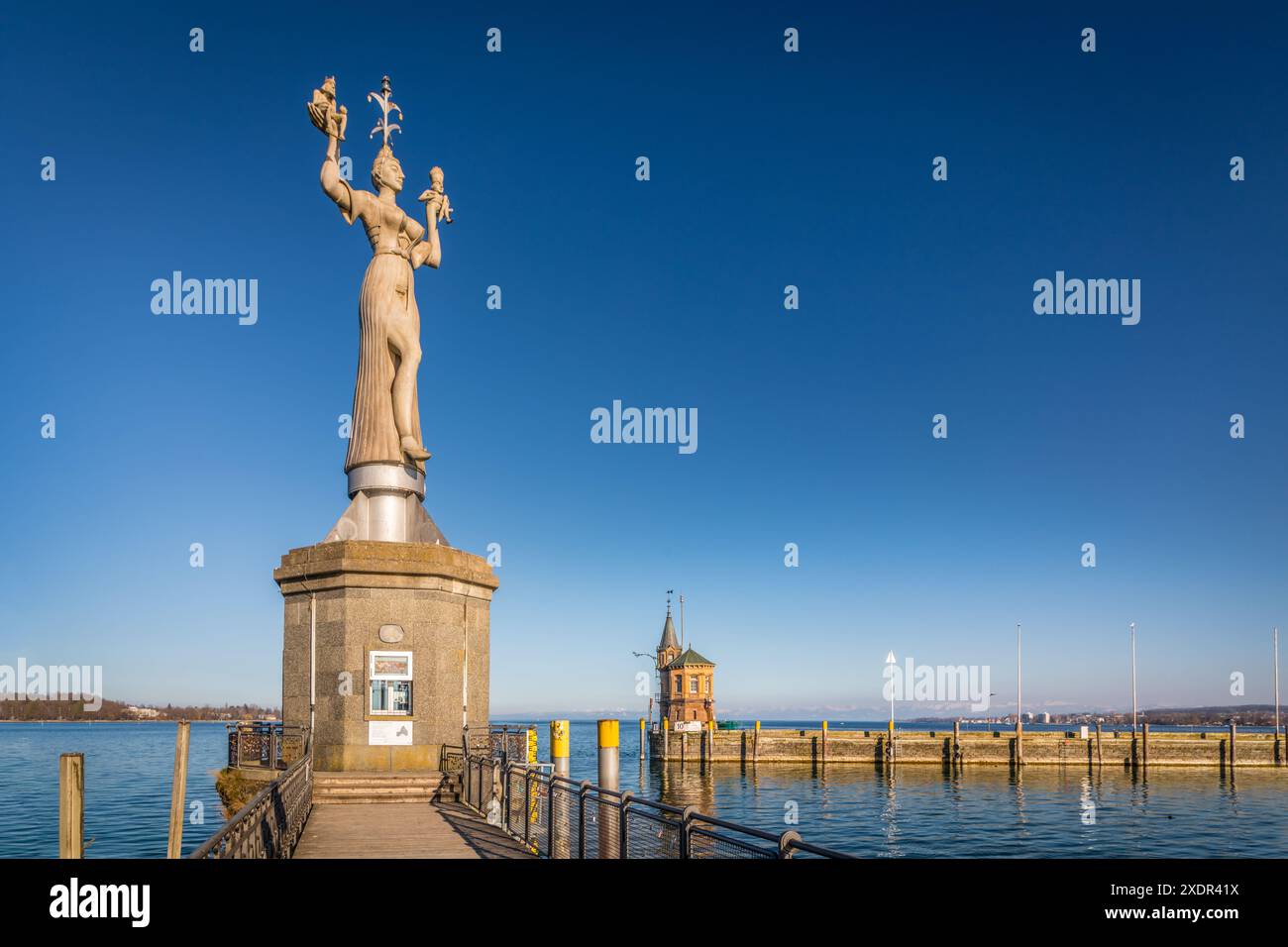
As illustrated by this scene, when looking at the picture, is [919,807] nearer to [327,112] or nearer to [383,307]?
[383,307]

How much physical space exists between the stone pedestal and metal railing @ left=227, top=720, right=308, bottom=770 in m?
0.35

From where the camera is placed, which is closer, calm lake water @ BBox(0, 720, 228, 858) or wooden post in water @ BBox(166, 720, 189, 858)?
wooden post in water @ BBox(166, 720, 189, 858)

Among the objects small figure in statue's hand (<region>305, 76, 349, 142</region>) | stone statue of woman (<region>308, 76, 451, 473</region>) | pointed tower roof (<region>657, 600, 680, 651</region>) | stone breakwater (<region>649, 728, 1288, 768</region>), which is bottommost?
stone breakwater (<region>649, 728, 1288, 768</region>)

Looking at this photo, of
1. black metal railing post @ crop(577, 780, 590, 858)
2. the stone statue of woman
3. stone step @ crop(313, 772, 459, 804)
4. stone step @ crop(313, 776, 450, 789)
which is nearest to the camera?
black metal railing post @ crop(577, 780, 590, 858)

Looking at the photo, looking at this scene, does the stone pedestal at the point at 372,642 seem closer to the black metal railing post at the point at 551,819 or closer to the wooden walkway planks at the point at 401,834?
the wooden walkway planks at the point at 401,834

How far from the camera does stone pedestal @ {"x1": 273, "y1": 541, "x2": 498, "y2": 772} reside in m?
22.0

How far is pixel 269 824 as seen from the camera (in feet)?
38.8

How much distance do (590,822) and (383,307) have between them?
15.5 metres

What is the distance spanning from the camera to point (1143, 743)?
81.2m

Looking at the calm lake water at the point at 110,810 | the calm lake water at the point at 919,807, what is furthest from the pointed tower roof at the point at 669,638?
the calm lake water at the point at 110,810

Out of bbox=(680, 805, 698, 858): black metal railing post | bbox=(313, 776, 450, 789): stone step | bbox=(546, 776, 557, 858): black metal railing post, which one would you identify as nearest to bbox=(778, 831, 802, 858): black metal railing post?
bbox=(680, 805, 698, 858): black metal railing post

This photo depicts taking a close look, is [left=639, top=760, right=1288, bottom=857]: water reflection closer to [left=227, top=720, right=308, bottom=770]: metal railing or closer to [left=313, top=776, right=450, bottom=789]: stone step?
[left=313, top=776, right=450, bottom=789]: stone step

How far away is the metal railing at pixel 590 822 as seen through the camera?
920 cm
